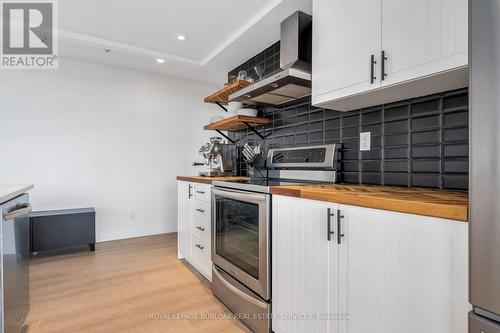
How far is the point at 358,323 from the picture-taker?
1053mm

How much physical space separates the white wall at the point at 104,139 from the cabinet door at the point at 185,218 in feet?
4.31


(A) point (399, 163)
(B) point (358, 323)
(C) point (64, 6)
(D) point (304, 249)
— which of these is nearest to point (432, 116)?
(A) point (399, 163)

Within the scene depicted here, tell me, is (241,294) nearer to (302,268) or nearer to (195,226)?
(302,268)

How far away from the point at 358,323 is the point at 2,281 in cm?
160

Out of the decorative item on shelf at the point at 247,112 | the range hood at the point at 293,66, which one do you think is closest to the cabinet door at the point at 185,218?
the decorative item on shelf at the point at 247,112

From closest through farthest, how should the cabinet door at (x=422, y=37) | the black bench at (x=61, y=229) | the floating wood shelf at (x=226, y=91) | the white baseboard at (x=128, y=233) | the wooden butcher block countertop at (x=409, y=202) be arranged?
the wooden butcher block countertop at (x=409, y=202), the cabinet door at (x=422, y=37), the floating wood shelf at (x=226, y=91), the black bench at (x=61, y=229), the white baseboard at (x=128, y=233)

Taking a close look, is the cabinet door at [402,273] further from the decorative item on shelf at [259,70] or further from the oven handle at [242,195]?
the decorative item on shelf at [259,70]

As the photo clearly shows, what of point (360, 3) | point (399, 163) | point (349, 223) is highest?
point (360, 3)

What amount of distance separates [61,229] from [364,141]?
3.37 m

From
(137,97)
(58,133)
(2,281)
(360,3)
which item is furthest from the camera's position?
(137,97)

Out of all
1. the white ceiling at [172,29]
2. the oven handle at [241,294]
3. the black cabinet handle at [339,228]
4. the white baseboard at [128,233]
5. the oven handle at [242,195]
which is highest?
the white ceiling at [172,29]

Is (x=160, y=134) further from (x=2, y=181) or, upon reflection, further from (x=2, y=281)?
(x=2, y=281)

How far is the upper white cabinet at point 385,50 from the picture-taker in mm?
1036

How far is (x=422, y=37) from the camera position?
1.11 meters
